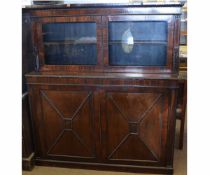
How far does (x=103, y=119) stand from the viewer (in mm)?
2328

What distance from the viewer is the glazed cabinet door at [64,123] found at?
2.33 meters

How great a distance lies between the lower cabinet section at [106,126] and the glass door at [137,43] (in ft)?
0.75

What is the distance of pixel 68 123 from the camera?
239cm

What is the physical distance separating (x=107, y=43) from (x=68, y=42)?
0.36 meters

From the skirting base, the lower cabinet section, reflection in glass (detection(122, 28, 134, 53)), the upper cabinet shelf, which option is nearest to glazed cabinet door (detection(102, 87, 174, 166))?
the lower cabinet section

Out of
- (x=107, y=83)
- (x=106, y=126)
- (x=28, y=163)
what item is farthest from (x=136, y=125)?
(x=28, y=163)

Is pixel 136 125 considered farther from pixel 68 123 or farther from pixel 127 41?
pixel 127 41

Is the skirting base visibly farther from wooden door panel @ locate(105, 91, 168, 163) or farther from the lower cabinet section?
wooden door panel @ locate(105, 91, 168, 163)

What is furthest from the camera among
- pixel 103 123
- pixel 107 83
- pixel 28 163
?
pixel 28 163

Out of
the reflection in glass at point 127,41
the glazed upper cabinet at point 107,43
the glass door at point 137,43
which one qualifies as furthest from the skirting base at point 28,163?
the reflection in glass at point 127,41

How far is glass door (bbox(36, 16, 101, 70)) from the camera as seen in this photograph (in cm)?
229
